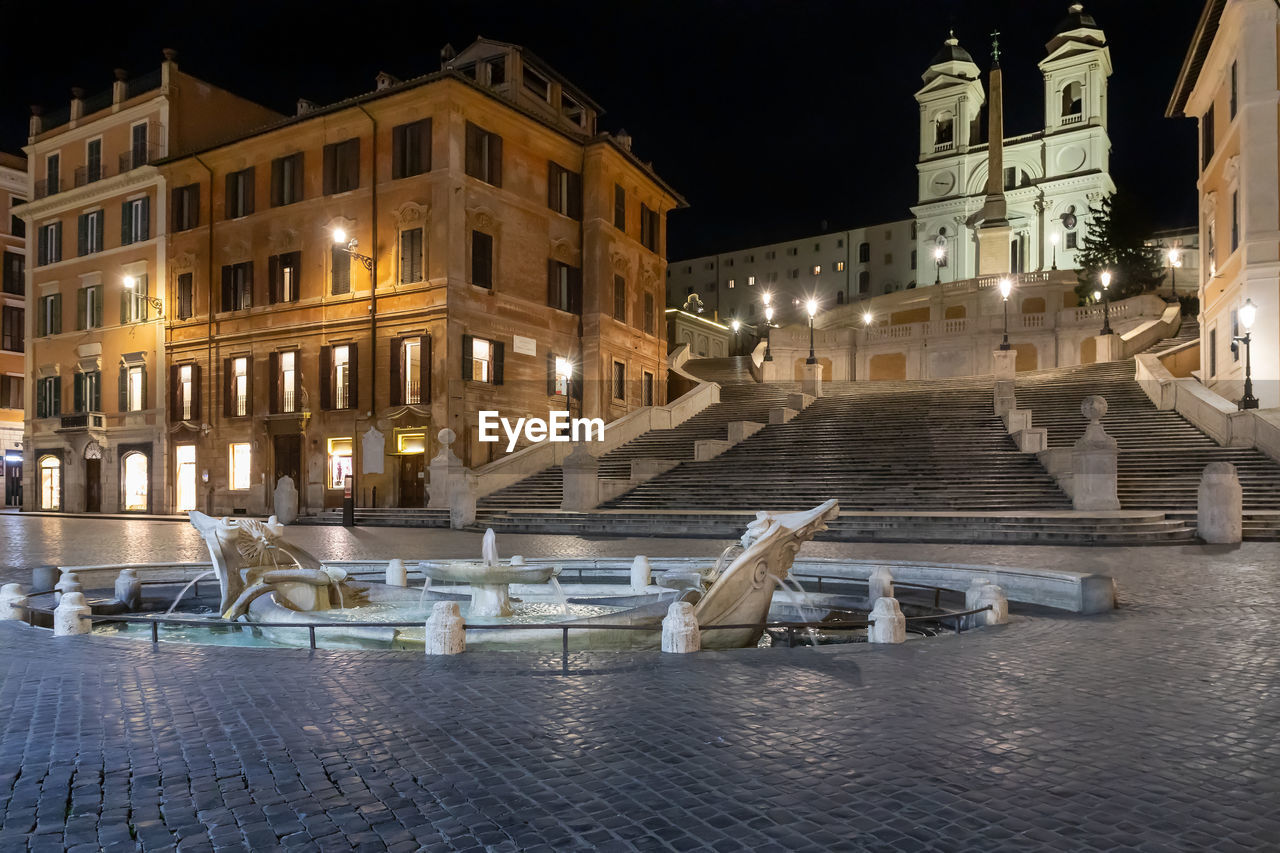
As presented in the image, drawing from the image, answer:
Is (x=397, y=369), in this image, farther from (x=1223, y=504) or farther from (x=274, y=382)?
(x=1223, y=504)

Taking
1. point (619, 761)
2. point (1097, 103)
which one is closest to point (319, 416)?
point (619, 761)

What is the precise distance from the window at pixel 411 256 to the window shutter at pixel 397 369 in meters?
2.21

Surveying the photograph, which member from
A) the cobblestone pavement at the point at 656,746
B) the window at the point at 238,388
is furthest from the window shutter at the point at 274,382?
the cobblestone pavement at the point at 656,746

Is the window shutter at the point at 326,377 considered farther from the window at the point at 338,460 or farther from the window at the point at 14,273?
the window at the point at 14,273

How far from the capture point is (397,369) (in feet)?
104

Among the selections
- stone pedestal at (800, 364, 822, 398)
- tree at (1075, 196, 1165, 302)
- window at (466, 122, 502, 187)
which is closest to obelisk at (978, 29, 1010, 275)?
tree at (1075, 196, 1165, 302)

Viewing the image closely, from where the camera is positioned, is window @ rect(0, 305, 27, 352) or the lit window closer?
the lit window

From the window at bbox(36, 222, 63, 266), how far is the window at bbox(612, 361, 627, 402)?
2630 cm

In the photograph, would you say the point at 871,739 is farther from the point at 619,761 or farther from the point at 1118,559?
the point at 1118,559

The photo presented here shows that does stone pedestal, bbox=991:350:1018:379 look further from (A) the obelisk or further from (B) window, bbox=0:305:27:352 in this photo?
(B) window, bbox=0:305:27:352

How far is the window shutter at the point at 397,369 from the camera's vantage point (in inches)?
1251

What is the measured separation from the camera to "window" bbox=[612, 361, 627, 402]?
37.9 m

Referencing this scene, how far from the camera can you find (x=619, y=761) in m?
4.89

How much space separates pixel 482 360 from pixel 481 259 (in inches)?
140
